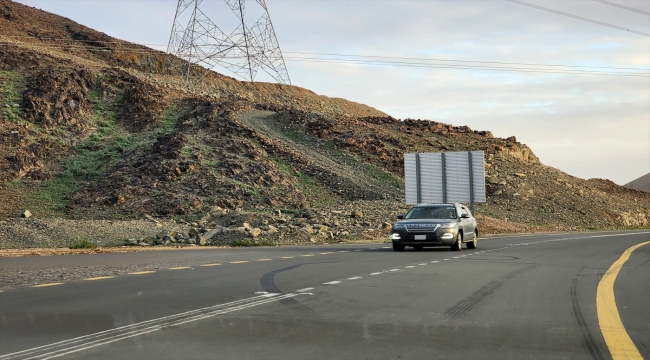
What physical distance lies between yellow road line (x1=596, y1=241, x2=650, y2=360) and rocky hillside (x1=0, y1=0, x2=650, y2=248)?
24.4 meters

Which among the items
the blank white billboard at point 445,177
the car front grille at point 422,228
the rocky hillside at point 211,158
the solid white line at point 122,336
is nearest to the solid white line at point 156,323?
the solid white line at point 122,336

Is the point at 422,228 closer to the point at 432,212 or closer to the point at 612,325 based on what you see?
the point at 432,212

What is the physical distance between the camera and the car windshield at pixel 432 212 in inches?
1023

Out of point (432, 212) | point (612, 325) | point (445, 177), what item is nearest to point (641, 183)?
point (445, 177)

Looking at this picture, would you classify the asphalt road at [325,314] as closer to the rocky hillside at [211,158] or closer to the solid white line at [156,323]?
the solid white line at [156,323]

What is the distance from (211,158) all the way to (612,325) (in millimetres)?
48799

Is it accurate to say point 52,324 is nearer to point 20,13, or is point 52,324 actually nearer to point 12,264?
point 12,264

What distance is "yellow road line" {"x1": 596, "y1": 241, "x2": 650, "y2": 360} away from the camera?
7.53 metres

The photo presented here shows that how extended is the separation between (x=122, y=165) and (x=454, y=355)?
1975 inches

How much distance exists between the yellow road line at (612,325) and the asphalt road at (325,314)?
10cm

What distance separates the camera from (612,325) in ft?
30.1

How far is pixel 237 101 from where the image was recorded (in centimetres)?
7338

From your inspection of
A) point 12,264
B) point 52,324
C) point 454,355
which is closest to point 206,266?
point 12,264

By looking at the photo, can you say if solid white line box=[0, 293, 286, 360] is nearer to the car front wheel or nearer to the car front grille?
the car front grille
